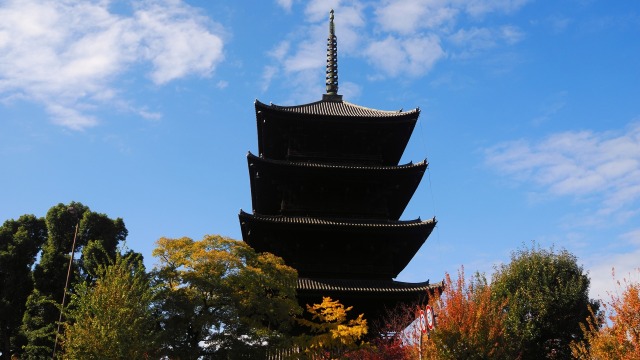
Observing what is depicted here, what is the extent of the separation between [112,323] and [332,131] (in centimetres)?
1680

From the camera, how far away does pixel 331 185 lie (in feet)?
93.6

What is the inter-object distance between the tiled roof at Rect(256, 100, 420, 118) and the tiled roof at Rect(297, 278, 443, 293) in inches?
348

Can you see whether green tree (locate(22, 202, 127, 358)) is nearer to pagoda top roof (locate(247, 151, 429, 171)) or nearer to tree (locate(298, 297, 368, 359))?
pagoda top roof (locate(247, 151, 429, 171))

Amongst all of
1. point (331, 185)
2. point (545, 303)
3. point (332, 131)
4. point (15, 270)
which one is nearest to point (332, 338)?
point (331, 185)

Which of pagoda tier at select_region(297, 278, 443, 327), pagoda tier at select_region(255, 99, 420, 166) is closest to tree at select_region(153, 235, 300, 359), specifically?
pagoda tier at select_region(297, 278, 443, 327)

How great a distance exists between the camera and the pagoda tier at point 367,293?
2428 centimetres

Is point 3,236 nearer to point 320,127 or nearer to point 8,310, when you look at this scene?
point 8,310

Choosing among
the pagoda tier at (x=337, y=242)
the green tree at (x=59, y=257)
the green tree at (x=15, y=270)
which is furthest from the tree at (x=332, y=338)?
the green tree at (x=15, y=270)

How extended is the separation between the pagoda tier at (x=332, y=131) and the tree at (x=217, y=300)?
9588 millimetres

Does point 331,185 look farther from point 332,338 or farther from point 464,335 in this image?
point 464,335

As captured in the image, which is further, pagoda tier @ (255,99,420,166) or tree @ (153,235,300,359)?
pagoda tier @ (255,99,420,166)

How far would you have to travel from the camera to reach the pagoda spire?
112 feet

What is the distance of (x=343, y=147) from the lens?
30328 mm

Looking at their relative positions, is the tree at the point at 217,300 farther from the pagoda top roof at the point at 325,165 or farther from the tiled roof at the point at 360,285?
the pagoda top roof at the point at 325,165
